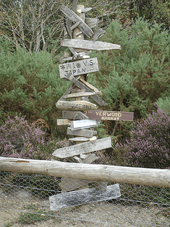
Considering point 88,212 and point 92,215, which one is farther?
point 88,212

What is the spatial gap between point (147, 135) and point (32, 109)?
9.29 ft

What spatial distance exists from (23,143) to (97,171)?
286 centimetres

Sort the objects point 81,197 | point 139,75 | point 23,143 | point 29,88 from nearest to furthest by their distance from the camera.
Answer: point 81,197 → point 23,143 → point 29,88 → point 139,75

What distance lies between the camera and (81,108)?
3168mm

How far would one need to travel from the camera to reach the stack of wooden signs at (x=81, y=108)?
3100 millimetres

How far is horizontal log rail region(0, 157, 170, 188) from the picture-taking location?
195cm

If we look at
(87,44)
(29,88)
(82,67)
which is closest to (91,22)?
(87,44)

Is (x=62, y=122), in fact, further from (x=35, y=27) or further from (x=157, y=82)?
(x=35, y=27)

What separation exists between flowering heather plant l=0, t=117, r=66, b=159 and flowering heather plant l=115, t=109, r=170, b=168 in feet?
4.79

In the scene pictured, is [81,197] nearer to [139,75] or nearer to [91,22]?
[91,22]

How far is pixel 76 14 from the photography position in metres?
3.14

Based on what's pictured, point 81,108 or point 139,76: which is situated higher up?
point 139,76

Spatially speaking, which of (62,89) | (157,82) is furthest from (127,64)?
(62,89)

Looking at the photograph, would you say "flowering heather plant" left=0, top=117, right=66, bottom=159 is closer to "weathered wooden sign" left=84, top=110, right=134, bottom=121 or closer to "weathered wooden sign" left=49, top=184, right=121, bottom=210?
"weathered wooden sign" left=49, top=184, right=121, bottom=210
